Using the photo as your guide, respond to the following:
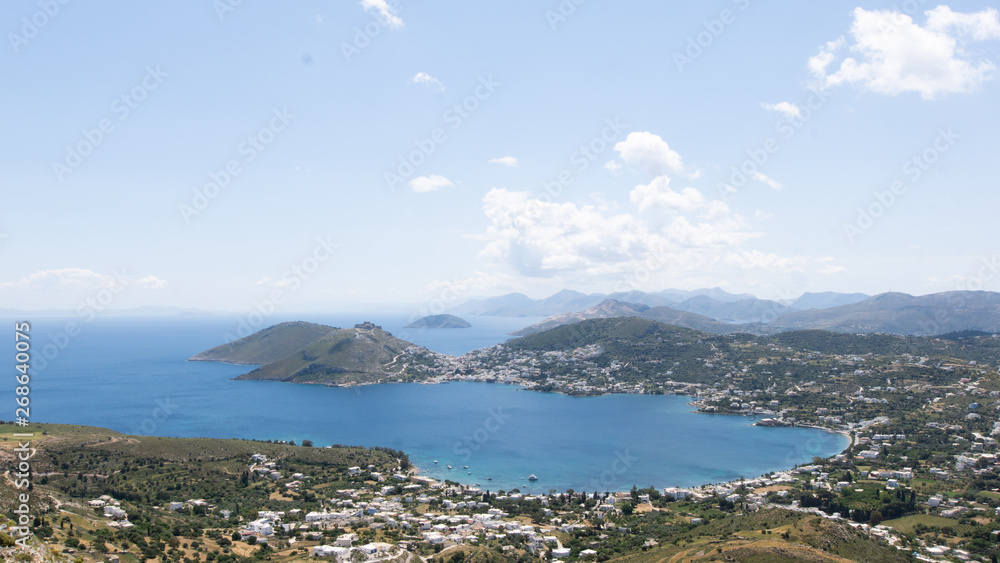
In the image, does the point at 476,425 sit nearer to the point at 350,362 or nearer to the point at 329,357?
the point at 350,362

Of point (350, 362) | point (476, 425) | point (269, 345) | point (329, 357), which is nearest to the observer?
point (476, 425)

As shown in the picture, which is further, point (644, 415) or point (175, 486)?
point (644, 415)

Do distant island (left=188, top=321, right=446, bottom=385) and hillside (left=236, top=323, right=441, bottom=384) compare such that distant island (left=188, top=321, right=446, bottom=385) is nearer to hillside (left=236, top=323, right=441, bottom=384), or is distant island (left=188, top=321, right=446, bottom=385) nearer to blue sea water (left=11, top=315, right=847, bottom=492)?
hillside (left=236, top=323, right=441, bottom=384)

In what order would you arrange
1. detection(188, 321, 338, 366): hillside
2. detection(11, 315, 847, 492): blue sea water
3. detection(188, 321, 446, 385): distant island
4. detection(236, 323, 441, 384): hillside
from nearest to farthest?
detection(11, 315, 847, 492): blue sea water < detection(236, 323, 441, 384): hillside < detection(188, 321, 446, 385): distant island < detection(188, 321, 338, 366): hillside

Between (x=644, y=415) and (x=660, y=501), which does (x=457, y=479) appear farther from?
(x=644, y=415)

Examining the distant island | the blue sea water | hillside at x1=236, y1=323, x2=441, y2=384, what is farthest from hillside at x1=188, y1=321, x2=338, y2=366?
the blue sea water

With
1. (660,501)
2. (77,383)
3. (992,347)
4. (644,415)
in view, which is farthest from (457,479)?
(992,347)

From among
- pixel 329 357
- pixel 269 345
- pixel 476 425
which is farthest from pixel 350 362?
pixel 476 425
